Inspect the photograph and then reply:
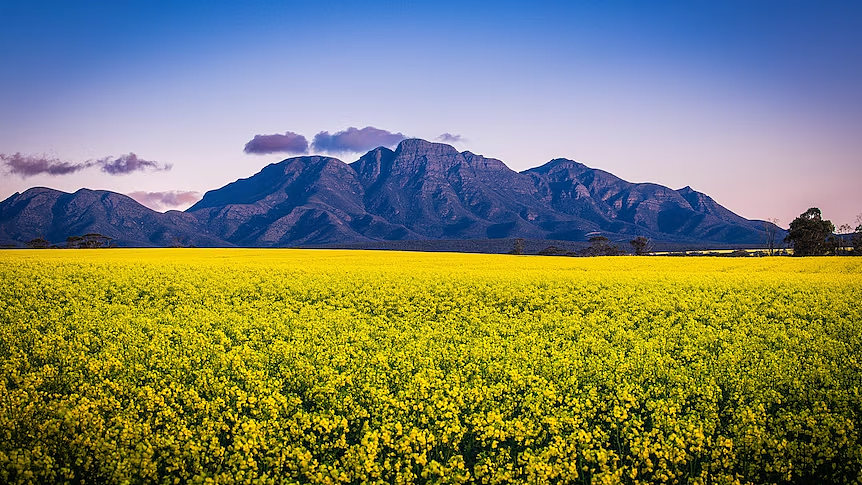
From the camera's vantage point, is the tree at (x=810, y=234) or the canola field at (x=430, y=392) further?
the tree at (x=810, y=234)

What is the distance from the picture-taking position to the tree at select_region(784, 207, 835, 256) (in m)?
94.8

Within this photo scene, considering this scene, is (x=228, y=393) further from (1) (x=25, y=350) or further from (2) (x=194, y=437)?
(1) (x=25, y=350)

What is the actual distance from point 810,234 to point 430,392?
10718cm

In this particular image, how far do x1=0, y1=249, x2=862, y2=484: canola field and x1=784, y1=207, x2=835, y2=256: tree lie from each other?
297 ft

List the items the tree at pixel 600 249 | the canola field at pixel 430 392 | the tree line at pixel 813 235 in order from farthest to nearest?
the tree at pixel 600 249 < the tree line at pixel 813 235 < the canola field at pixel 430 392

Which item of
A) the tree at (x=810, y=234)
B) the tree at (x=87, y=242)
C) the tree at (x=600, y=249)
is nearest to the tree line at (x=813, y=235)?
the tree at (x=810, y=234)

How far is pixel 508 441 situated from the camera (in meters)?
9.19

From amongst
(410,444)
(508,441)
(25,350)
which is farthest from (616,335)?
(25,350)

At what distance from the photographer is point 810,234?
95.6 m

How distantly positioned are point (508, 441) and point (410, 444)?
187cm

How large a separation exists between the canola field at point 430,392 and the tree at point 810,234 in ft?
297

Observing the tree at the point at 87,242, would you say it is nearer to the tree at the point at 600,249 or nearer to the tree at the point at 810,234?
the tree at the point at 600,249

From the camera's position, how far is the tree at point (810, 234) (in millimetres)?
94812

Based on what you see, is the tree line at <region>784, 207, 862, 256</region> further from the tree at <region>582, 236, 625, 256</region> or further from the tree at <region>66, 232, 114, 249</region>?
the tree at <region>66, 232, 114, 249</region>
